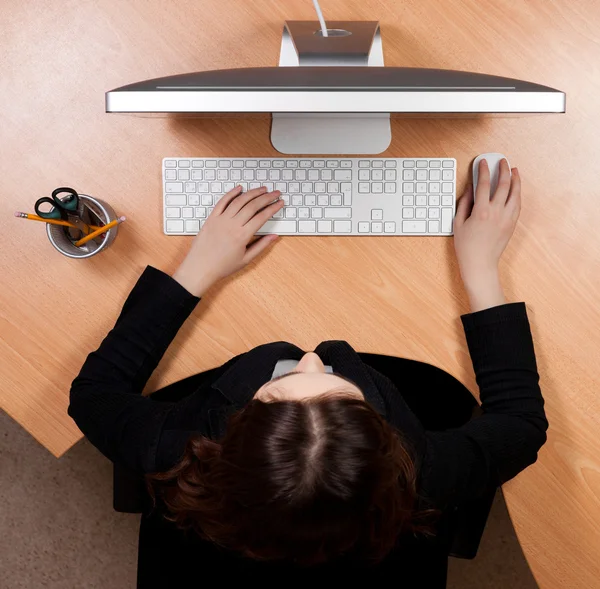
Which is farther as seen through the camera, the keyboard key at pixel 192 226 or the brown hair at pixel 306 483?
the keyboard key at pixel 192 226

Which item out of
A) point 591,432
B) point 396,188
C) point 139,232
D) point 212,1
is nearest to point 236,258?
point 139,232

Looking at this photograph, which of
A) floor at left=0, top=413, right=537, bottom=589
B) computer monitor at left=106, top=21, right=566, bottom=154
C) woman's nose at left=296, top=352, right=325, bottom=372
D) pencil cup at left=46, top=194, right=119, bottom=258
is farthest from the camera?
floor at left=0, top=413, right=537, bottom=589

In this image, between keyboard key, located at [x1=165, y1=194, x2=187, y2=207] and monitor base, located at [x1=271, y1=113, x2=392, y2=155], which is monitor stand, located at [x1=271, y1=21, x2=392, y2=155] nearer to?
monitor base, located at [x1=271, y1=113, x2=392, y2=155]

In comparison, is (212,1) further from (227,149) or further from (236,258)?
(236,258)

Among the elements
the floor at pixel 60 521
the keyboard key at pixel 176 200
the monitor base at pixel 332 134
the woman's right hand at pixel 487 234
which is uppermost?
the monitor base at pixel 332 134

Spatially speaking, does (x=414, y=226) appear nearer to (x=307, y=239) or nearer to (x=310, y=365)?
(x=307, y=239)

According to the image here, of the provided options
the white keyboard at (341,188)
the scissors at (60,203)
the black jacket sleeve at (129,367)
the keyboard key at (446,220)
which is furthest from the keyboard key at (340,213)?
the scissors at (60,203)

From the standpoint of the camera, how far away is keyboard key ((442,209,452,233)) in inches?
37.1

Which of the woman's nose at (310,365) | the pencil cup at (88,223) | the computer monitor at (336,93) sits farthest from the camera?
the pencil cup at (88,223)

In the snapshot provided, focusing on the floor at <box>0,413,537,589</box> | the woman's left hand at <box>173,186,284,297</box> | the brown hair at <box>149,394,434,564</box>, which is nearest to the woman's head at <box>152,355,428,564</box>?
the brown hair at <box>149,394,434,564</box>

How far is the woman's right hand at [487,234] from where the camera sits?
3.00ft

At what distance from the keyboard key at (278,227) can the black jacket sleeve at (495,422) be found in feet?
0.98

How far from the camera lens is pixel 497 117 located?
926 millimetres

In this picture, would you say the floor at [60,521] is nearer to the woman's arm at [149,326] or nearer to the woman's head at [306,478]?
the woman's arm at [149,326]
